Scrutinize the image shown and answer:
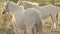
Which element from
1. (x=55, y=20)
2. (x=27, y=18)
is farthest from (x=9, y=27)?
(x=27, y=18)

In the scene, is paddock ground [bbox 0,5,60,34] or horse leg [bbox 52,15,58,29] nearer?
paddock ground [bbox 0,5,60,34]

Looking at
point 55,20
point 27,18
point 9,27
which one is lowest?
point 9,27

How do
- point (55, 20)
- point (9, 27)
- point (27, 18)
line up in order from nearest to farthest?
point (27, 18) < point (55, 20) < point (9, 27)

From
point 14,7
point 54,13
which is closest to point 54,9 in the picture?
point 54,13

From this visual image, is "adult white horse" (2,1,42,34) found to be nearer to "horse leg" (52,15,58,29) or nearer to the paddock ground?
the paddock ground

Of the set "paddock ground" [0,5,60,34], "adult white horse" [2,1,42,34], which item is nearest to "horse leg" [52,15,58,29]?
"paddock ground" [0,5,60,34]

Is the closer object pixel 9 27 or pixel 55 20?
pixel 55 20

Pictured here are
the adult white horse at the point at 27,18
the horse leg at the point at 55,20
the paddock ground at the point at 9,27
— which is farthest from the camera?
the horse leg at the point at 55,20

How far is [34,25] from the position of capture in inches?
192

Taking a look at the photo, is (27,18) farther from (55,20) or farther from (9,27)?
(9,27)

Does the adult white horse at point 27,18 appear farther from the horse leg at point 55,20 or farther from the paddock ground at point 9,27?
the horse leg at point 55,20

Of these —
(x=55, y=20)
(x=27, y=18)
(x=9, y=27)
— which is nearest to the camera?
(x=27, y=18)

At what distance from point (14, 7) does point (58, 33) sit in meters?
2.68

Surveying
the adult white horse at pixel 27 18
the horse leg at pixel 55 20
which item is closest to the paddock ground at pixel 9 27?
the horse leg at pixel 55 20
